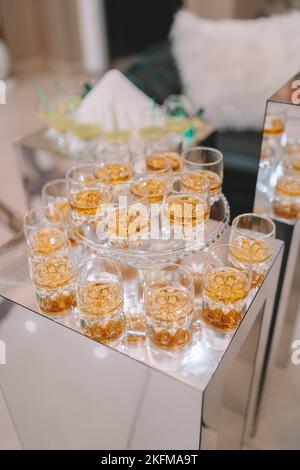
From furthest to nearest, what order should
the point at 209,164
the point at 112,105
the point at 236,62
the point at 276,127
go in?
the point at 236,62 → the point at 112,105 → the point at 276,127 → the point at 209,164

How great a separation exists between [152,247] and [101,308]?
0.19 metres

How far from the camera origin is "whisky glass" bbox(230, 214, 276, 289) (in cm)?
100

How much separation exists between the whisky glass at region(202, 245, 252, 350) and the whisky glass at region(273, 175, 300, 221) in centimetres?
33

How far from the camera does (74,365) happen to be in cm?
98

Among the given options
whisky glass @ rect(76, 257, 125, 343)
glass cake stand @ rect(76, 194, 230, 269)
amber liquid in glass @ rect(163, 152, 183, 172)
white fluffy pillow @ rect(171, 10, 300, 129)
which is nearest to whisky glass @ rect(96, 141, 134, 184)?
amber liquid in glass @ rect(163, 152, 183, 172)

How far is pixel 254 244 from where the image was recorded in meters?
1.05

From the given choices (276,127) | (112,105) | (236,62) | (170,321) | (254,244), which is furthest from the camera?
(236,62)

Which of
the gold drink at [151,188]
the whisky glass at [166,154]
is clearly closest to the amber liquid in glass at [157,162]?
the whisky glass at [166,154]

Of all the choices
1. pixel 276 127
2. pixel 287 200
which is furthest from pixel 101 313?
pixel 276 127

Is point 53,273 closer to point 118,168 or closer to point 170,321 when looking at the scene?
point 170,321

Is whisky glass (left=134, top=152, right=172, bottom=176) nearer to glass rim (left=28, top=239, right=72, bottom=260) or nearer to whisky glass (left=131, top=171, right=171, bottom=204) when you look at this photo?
whisky glass (left=131, top=171, right=171, bottom=204)

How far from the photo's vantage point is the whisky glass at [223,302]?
88 centimetres
